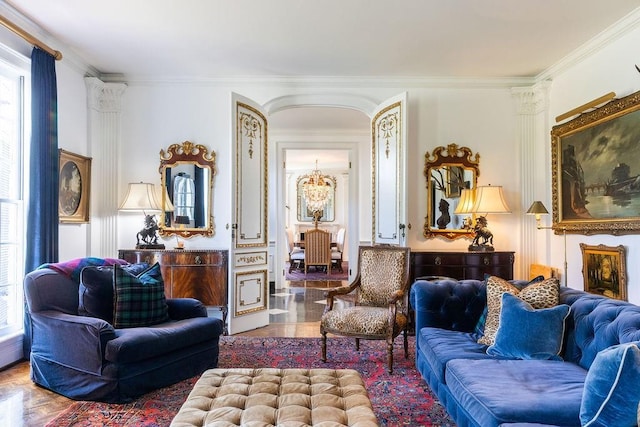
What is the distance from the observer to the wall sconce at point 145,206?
4227 millimetres

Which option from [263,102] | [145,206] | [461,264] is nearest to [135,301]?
[145,206]

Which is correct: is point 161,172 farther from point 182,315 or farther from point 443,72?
point 443,72

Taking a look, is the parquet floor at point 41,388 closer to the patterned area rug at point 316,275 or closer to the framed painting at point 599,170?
the patterned area rug at point 316,275

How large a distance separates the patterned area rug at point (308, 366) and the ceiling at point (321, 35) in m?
2.91

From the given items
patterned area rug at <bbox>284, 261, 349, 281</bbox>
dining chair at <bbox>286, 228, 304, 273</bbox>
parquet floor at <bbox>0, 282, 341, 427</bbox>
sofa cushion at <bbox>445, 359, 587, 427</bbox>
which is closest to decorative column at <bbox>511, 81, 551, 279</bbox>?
parquet floor at <bbox>0, 282, 341, 427</bbox>

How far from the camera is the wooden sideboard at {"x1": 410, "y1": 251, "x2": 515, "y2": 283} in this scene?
4.21m

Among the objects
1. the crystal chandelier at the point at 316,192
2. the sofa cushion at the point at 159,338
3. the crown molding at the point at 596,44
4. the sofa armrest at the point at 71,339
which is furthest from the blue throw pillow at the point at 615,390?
the crystal chandelier at the point at 316,192

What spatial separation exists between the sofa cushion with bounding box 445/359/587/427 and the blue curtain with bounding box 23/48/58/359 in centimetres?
339

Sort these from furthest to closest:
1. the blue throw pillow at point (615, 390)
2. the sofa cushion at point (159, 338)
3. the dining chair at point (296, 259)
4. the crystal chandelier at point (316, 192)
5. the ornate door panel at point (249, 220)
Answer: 1. the crystal chandelier at point (316, 192)
2. the dining chair at point (296, 259)
3. the ornate door panel at point (249, 220)
4. the sofa cushion at point (159, 338)
5. the blue throw pillow at point (615, 390)

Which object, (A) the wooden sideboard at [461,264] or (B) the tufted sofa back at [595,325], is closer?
(B) the tufted sofa back at [595,325]

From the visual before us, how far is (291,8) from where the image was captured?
10.6 feet

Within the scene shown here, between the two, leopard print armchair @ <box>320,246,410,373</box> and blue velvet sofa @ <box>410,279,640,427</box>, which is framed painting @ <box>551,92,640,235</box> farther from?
leopard print armchair @ <box>320,246,410,373</box>

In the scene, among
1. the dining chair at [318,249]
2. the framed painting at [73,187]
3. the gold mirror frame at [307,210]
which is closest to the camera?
the framed painting at [73,187]

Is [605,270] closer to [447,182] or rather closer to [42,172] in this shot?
[447,182]
